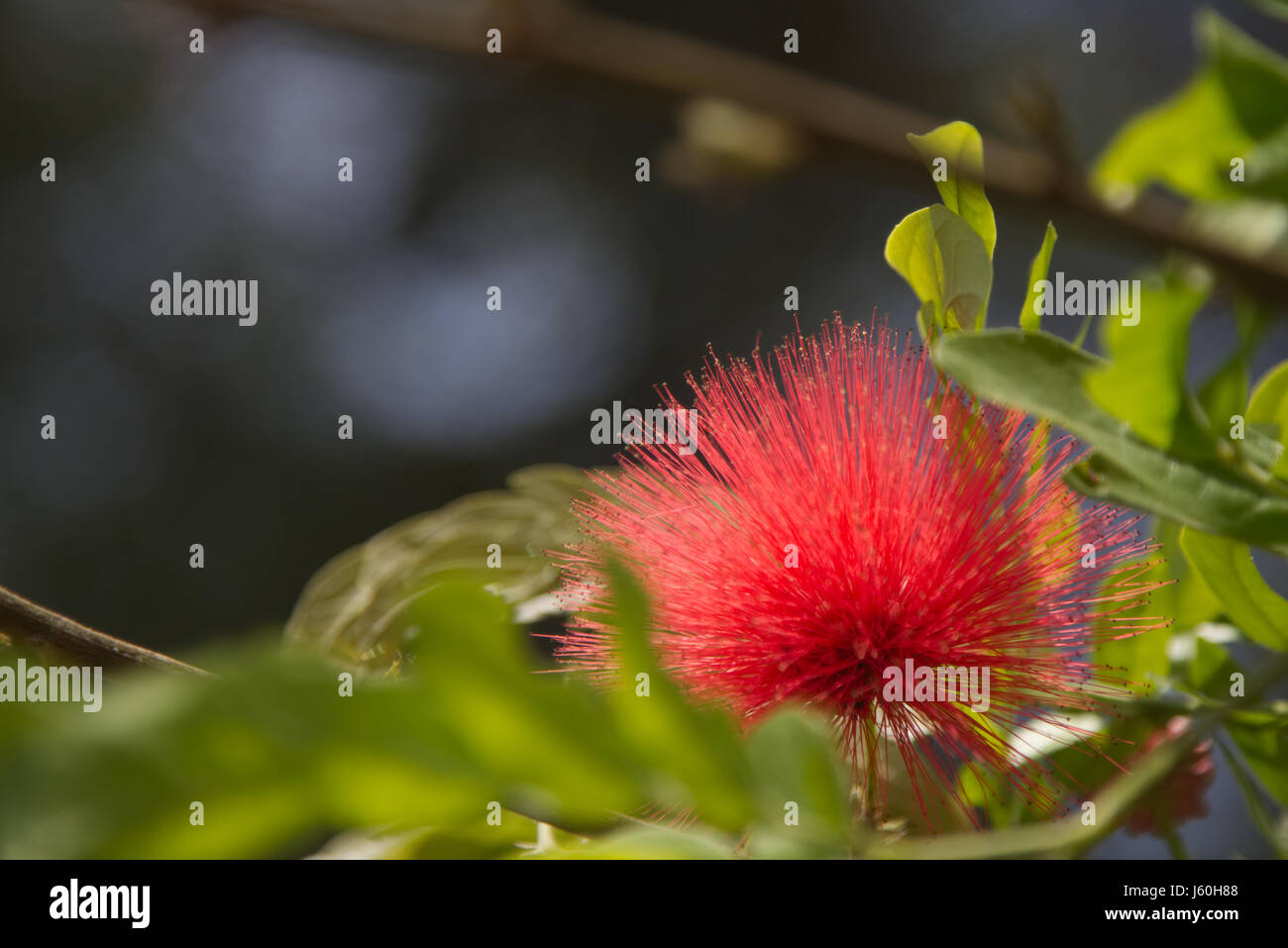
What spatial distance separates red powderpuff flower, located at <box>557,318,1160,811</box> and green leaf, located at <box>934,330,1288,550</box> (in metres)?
0.17

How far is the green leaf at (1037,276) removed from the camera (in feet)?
2.12

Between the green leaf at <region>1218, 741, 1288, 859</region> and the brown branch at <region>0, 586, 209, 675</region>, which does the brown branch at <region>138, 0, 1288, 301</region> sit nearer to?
the brown branch at <region>0, 586, 209, 675</region>

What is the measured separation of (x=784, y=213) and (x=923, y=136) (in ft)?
15.2

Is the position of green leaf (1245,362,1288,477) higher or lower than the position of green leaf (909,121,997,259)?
lower

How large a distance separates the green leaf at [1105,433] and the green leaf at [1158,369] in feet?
0.04

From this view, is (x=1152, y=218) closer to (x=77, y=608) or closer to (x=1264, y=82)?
(x=1264, y=82)

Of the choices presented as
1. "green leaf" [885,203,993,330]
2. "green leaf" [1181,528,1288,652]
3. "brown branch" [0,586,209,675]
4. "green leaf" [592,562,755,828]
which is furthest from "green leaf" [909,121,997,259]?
"brown branch" [0,586,209,675]

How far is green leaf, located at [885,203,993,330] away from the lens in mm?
692

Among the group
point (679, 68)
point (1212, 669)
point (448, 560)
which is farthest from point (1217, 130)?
point (448, 560)

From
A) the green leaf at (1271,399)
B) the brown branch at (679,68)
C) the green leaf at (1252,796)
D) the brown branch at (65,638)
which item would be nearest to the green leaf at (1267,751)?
the green leaf at (1252,796)

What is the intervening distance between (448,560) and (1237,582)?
641 mm

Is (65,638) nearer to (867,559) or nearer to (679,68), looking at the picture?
(679,68)

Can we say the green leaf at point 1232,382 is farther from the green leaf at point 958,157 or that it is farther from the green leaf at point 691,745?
the green leaf at point 691,745
